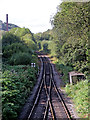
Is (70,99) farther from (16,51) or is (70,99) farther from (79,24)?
(16,51)

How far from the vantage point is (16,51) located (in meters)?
24.8

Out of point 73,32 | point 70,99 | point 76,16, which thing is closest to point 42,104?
point 70,99

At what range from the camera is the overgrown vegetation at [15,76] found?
8.06 meters

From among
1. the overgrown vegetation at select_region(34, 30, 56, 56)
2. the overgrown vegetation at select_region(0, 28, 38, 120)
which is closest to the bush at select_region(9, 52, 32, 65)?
the overgrown vegetation at select_region(0, 28, 38, 120)

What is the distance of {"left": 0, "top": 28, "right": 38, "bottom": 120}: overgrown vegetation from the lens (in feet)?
26.5

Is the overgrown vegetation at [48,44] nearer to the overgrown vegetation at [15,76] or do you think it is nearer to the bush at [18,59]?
the overgrown vegetation at [15,76]

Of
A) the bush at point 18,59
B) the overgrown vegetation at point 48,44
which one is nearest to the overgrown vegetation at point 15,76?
the bush at point 18,59

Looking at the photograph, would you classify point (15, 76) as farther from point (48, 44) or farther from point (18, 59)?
point (48, 44)

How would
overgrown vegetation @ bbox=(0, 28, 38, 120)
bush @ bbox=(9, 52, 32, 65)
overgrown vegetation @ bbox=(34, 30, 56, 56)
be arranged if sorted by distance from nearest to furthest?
overgrown vegetation @ bbox=(0, 28, 38, 120), bush @ bbox=(9, 52, 32, 65), overgrown vegetation @ bbox=(34, 30, 56, 56)

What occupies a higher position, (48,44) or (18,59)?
(48,44)

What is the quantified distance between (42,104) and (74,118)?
124 inches

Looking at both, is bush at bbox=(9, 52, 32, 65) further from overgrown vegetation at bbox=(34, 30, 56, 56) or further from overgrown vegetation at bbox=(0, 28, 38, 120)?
overgrown vegetation at bbox=(34, 30, 56, 56)

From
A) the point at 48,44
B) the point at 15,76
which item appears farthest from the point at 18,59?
the point at 48,44

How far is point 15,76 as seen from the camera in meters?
12.2
